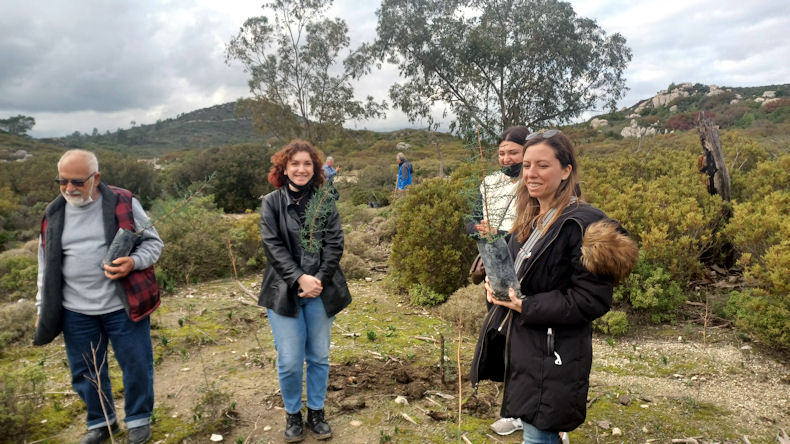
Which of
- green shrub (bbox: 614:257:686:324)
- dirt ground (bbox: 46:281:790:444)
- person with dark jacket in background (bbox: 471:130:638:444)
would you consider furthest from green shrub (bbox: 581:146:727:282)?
person with dark jacket in background (bbox: 471:130:638:444)

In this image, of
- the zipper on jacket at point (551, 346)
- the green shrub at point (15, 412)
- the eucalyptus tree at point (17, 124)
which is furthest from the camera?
the eucalyptus tree at point (17, 124)

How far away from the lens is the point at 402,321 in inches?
244

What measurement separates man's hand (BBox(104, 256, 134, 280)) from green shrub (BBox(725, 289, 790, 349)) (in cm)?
539

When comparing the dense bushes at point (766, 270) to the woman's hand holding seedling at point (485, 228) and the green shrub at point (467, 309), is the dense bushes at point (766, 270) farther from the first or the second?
the woman's hand holding seedling at point (485, 228)

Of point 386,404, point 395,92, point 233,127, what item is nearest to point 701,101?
point 395,92

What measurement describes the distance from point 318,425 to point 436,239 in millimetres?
3666

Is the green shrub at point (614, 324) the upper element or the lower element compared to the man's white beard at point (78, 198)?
lower

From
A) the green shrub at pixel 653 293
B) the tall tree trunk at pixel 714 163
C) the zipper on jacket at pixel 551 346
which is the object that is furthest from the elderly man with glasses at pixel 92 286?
the tall tree trunk at pixel 714 163

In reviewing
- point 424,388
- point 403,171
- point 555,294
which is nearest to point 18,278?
point 424,388

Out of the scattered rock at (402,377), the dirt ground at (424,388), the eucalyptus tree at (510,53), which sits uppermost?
the eucalyptus tree at (510,53)

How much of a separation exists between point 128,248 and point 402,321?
380cm

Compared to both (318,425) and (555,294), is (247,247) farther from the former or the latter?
(555,294)

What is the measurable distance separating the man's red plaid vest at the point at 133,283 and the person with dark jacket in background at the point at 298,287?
78 cm

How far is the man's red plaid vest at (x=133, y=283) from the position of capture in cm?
313
